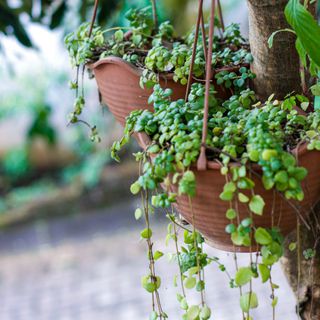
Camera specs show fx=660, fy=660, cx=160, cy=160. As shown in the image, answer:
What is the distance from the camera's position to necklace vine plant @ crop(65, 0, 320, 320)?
827 millimetres

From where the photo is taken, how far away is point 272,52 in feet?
3.28

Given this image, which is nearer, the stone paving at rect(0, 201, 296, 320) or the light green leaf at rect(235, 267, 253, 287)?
the light green leaf at rect(235, 267, 253, 287)

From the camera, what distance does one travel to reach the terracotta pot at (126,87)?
107 centimetres

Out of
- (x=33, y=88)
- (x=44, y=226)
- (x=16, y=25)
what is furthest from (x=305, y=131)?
(x=33, y=88)

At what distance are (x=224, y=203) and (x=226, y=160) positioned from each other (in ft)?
0.24

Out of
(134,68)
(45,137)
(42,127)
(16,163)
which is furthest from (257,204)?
(16,163)

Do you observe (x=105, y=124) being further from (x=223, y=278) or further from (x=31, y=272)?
(x=223, y=278)

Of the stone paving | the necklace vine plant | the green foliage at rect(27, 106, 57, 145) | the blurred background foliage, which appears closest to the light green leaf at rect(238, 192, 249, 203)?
the necklace vine plant

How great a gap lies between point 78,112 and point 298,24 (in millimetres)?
500

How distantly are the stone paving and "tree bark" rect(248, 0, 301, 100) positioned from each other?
6.96 ft

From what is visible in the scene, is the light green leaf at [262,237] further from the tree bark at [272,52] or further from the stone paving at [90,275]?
the stone paving at [90,275]

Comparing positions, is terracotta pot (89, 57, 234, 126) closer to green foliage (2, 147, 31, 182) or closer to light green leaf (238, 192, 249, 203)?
light green leaf (238, 192, 249, 203)

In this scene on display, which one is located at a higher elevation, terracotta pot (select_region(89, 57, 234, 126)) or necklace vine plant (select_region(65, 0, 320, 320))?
terracotta pot (select_region(89, 57, 234, 126))

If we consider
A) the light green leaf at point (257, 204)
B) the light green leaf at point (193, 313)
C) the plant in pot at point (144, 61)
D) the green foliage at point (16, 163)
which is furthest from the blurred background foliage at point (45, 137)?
the light green leaf at point (257, 204)
